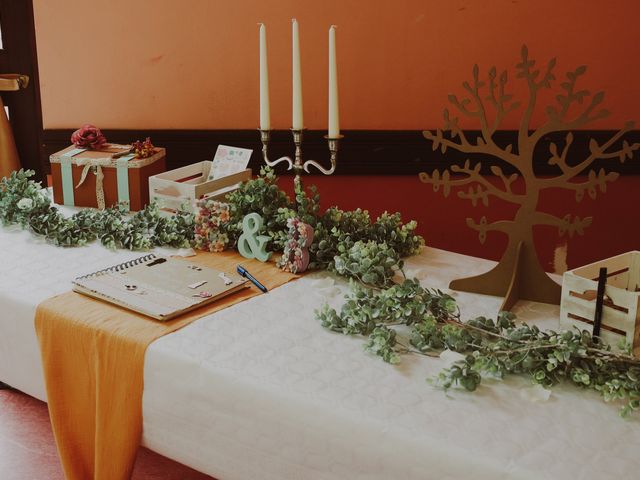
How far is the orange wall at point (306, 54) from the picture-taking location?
2.73m

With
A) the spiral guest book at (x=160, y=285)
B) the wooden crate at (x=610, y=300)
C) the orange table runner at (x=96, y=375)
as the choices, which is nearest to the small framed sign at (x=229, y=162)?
the spiral guest book at (x=160, y=285)

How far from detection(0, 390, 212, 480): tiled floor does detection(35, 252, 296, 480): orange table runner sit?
17.2 inches

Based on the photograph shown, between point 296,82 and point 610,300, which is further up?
point 296,82

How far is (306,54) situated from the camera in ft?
9.27

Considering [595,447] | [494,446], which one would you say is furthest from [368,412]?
[595,447]

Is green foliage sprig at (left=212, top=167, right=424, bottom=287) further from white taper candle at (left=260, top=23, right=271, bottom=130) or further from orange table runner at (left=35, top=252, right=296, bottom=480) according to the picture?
orange table runner at (left=35, top=252, right=296, bottom=480)

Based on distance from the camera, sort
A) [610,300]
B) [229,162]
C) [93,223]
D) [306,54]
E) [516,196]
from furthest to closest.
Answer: [306,54], [229,162], [93,223], [516,196], [610,300]

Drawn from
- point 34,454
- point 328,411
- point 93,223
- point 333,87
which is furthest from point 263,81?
point 34,454

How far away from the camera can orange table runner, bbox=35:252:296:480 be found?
1415 mm

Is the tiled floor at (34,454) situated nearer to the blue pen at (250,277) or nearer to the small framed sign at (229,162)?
the blue pen at (250,277)

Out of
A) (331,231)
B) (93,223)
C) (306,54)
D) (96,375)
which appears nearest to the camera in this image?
(96,375)

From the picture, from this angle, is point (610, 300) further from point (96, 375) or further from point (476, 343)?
point (96, 375)

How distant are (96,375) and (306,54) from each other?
173 cm

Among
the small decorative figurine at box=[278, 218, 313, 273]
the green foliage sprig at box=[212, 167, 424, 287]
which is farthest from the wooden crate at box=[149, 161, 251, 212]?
the small decorative figurine at box=[278, 218, 313, 273]
